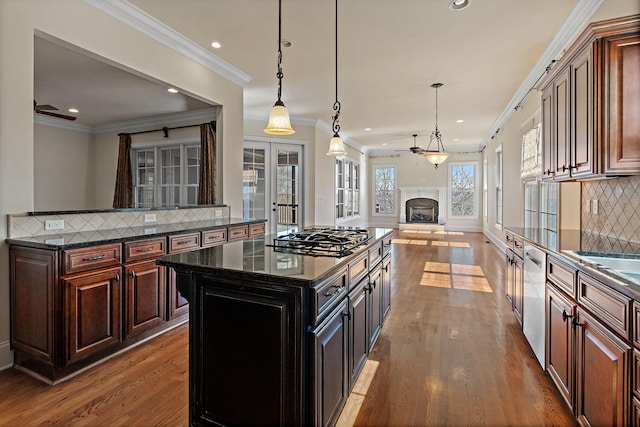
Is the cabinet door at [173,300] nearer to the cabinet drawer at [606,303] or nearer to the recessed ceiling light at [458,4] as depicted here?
the cabinet drawer at [606,303]

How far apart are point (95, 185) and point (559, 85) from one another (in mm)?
8375

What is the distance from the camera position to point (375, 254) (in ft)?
8.22

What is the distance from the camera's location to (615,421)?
1.35 meters

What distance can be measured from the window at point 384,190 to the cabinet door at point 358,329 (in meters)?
10.1

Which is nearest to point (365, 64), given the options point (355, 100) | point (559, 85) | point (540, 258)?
point (355, 100)

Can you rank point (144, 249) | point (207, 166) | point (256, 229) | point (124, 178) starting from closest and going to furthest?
point (144, 249) → point (256, 229) → point (207, 166) → point (124, 178)

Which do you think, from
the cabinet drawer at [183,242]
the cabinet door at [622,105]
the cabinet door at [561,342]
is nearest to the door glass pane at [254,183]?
the cabinet drawer at [183,242]

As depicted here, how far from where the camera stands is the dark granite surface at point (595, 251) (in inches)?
52.4

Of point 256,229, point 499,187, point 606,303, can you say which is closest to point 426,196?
point 499,187

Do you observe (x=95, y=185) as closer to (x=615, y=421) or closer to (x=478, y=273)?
(x=478, y=273)

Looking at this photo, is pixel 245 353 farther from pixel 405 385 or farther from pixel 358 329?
pixel 405 385

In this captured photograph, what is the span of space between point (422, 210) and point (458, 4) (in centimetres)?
932

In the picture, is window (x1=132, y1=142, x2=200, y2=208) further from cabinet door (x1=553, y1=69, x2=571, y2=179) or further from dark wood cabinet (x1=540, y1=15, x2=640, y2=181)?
dark wood cabinet (x1=540, y1=15, x2=640, y2=181)

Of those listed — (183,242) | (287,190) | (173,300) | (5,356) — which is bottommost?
(5,356)
